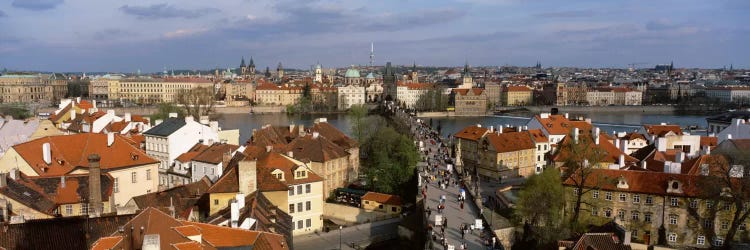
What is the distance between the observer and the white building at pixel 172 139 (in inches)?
1348

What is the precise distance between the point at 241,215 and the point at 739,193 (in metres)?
17.2

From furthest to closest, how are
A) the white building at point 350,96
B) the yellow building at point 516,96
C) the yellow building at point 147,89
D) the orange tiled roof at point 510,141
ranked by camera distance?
the yellow building at point 516,96 → the yellow building at point 147,89 → the white building at point 350,96 → the orange tiled roof at point 510,141

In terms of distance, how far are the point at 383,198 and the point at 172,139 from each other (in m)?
12.1

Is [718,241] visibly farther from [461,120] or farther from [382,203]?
[461,120]

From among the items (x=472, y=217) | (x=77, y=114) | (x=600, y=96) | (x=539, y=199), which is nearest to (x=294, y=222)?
(x=472, y=217)

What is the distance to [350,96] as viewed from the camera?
133375mm

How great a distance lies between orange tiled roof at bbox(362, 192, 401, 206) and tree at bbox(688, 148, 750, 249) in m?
12.2

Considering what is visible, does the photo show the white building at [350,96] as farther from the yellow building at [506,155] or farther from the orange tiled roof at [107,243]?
the orange tiled roof at [107,243]

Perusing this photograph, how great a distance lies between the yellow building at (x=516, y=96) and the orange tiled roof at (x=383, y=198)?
12580 centimetres

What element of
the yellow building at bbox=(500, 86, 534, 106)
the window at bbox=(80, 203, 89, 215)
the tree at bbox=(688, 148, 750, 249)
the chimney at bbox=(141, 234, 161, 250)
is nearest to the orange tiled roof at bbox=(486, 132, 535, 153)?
the tree at bbox=(688, 148, 750, 249)

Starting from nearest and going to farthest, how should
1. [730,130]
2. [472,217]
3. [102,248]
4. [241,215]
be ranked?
[102,248], [241,215], [472,217], [730,130]

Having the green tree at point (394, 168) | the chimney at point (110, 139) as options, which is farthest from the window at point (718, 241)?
the chimney at point (110, 139)

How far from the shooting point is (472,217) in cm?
2438

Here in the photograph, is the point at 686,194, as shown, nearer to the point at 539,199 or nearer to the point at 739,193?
the point at 739,193
